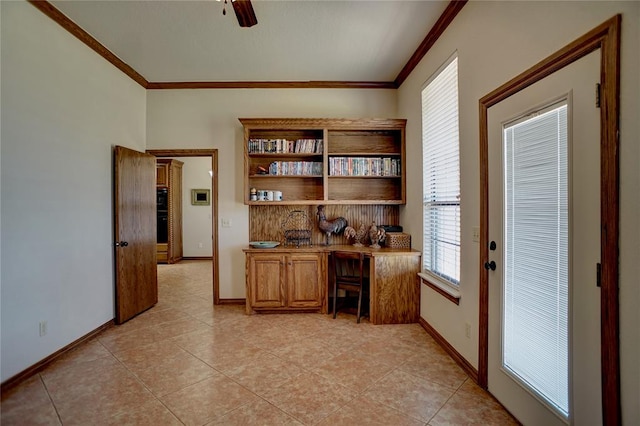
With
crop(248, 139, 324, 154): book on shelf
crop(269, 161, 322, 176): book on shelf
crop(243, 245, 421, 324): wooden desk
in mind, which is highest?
crop(248, 139, 324, 154): book on shelf

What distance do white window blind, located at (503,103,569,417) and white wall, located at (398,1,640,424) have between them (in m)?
0.27

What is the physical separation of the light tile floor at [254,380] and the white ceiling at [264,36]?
3.05m

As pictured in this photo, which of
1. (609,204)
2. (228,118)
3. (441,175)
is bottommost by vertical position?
(609,204)

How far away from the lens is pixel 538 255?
1599 millimetres

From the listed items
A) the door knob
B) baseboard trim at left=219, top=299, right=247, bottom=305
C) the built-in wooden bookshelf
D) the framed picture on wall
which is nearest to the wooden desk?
baseboard trim at left=219, top=299, right=247, bottom=305

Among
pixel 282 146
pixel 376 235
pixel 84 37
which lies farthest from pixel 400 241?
pixel 84 37

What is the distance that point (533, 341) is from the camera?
164cm

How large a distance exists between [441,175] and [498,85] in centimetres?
102

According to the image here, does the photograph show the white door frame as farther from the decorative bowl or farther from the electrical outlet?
the decorative bowl

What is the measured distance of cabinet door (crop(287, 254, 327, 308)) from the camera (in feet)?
11.7

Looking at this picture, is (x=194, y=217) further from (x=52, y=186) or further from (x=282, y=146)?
(x=52, y=186)

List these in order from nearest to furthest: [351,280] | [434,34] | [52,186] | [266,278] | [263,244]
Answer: [52,186], [434,34], [351,280], [266,278], [263,244]

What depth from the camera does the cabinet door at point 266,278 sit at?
355 cm

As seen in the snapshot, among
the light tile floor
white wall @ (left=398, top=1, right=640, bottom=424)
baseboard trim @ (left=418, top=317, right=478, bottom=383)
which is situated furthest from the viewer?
baseboard trim @ (left=418, top=317, right=478, bottom=383)
